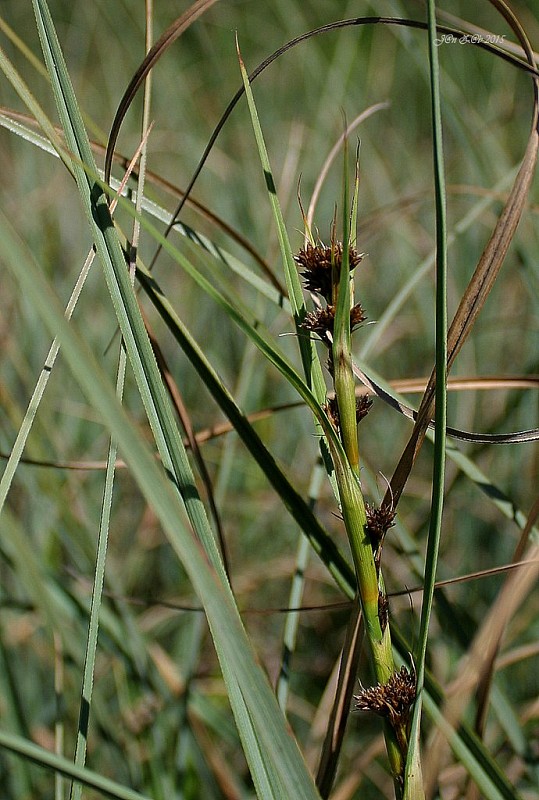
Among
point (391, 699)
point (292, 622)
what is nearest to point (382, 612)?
point (391, 699)

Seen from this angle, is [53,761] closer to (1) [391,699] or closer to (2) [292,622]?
(1) [391,699]

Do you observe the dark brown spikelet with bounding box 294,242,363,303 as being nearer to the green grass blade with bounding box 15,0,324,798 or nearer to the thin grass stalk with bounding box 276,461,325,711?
the green grass blade with bounding box 15,0,324,798

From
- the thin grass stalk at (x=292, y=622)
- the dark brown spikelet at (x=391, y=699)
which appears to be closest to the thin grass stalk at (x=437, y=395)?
the dark brown spikelet at (x=391, y=699)

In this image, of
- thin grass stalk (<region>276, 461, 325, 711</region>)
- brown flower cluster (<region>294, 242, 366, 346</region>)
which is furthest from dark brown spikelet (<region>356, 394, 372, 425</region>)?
thin grass stalk (<region>276, 461, 325, 711</region>)

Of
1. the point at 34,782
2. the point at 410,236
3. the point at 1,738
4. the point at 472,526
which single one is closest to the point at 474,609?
the point at 472,526

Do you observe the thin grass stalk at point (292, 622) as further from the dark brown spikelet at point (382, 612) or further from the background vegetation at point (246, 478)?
the dark brown spikelet at point (382, 612)
